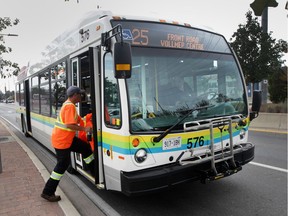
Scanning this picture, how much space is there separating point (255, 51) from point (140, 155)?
1204cm

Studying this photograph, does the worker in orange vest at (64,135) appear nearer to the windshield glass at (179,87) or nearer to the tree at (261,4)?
the windshield glass at (179,87)

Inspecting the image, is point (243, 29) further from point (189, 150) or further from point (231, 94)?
point (189, 150)

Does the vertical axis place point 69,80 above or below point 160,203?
above

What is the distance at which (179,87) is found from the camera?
423 centimetres

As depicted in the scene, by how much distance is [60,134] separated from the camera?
14.6ft

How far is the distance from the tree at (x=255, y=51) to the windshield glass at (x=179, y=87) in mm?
9591

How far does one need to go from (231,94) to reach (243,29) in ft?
34.9

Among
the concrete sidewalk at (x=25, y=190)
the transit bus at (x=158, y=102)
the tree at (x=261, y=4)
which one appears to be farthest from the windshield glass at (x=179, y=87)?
the tree at (x=261, y=4)

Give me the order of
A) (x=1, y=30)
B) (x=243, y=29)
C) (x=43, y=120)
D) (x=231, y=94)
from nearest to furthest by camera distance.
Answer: (x=231, y=94), (x=43, y=120), (x=1, y=30), (x=243, y=29)

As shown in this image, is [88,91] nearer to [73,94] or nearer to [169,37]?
[73,94]

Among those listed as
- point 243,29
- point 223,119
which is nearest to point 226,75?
point 223,119

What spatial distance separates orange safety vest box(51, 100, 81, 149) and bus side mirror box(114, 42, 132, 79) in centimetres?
131

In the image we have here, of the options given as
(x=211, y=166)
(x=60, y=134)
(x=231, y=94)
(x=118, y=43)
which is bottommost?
(x=211, y=166)

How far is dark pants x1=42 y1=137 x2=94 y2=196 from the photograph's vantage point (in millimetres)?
4383
